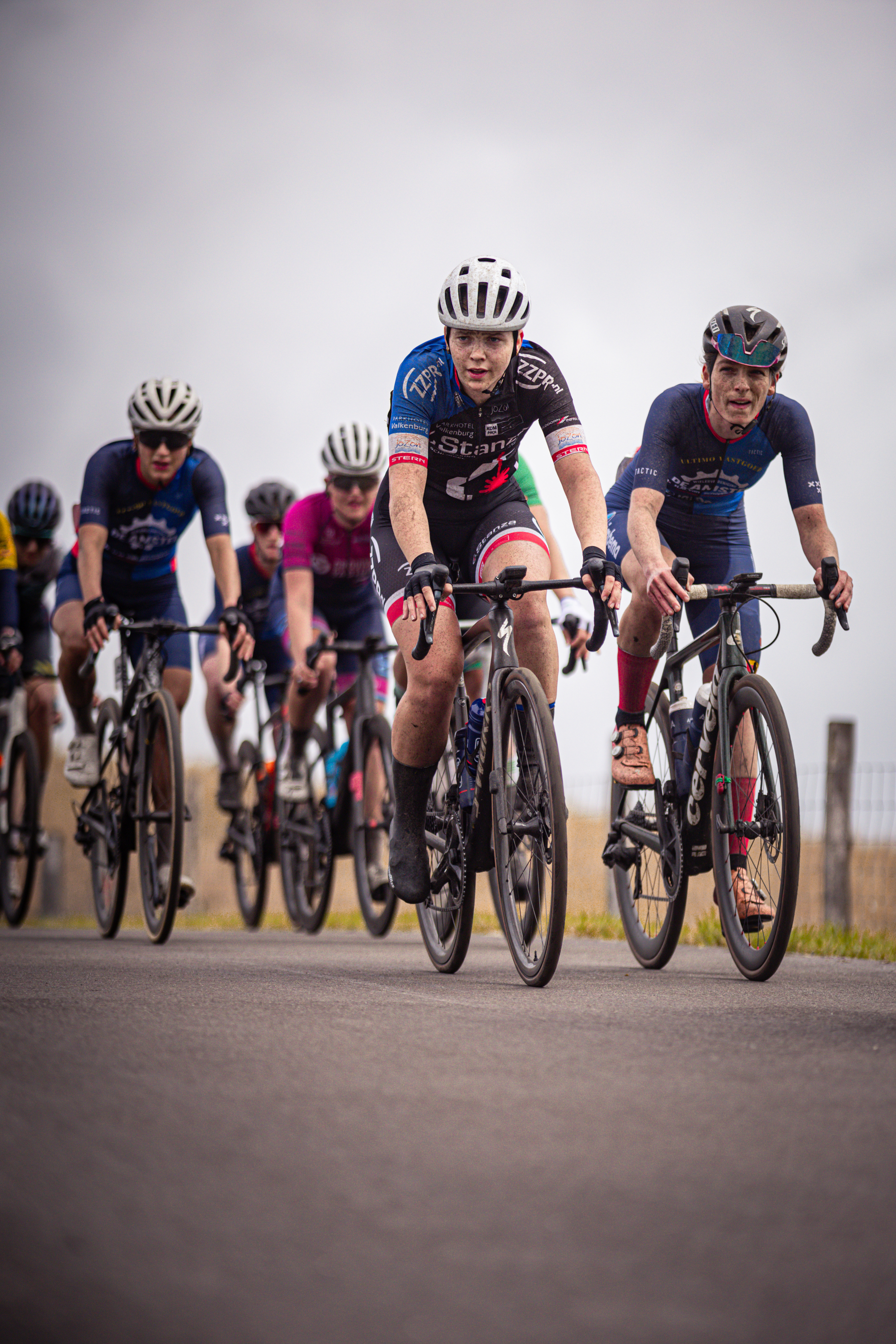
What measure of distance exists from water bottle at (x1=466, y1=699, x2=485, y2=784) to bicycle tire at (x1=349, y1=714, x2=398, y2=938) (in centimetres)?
227

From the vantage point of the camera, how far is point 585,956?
6.23m

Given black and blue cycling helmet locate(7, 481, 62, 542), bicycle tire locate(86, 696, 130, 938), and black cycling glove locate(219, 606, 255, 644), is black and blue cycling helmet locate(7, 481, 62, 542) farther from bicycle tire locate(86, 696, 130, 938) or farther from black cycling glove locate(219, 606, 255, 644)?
black cycling glove locate(219, 606, 255, 644)

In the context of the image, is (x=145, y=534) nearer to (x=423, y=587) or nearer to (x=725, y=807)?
(x=423, y=587)

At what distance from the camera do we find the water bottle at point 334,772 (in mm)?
7773

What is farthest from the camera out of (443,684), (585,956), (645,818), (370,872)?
(370,872)

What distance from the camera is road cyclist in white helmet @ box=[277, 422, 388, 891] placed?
7.79 meters

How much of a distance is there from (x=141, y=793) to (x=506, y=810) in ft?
9.50

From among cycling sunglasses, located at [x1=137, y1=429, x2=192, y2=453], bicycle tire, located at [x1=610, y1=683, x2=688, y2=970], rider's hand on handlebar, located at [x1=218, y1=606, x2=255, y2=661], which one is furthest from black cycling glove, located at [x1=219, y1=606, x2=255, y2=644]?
bicycle tire, located at [x1=610, y1=683, x2=688, y2=970]

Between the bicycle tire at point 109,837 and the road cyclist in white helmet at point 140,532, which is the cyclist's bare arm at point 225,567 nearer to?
the road cyclist in white helmet at point 140,532

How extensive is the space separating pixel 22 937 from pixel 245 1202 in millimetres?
6206

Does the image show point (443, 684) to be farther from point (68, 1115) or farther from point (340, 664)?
point (340, 664)

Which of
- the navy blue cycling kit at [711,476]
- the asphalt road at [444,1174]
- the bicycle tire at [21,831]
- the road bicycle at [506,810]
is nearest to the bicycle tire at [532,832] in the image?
the road bicycle at [506,810]

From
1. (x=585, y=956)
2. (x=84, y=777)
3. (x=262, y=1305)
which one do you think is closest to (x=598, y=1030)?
(x=262, y=1305)

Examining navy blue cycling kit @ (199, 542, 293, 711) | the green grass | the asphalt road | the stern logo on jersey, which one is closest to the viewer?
the asphalt road
